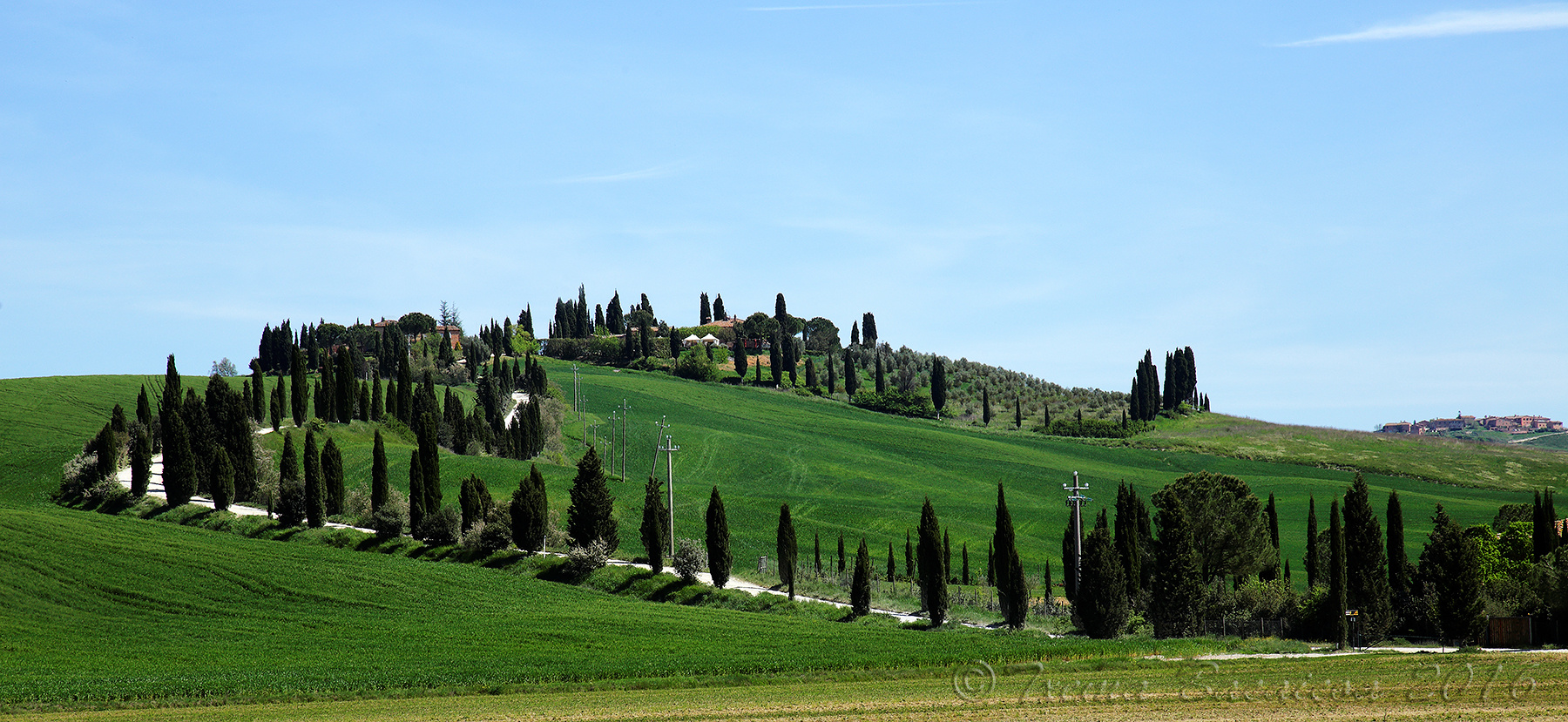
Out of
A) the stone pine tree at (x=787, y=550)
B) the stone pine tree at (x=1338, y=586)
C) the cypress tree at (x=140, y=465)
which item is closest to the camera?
the stone pine tree at (x=1338, y=586)

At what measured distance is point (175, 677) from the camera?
41.7 metres

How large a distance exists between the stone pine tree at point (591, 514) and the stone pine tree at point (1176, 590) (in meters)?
31.9

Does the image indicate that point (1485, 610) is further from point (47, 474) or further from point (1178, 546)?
point (47, 474)

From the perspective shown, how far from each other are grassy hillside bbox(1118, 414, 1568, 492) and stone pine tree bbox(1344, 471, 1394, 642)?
8693cm

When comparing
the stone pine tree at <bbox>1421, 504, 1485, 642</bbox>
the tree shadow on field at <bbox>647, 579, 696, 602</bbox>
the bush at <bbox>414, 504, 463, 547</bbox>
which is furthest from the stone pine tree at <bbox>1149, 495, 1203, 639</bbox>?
the bush at <bbox>414, 504, 463, 547</bbox>

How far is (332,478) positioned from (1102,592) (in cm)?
5244

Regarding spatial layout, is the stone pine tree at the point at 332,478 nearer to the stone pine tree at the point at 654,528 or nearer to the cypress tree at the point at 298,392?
the stone pine tree at the point at 654,528

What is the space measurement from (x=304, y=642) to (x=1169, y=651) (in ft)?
117

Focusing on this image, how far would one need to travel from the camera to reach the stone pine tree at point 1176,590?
61812 mm

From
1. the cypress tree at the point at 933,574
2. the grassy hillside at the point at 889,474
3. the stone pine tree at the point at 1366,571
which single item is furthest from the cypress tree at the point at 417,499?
the stone pine tree at the point at 1366,571

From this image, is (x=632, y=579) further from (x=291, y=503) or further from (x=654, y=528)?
(x=291, y=503)

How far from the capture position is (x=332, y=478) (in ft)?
275

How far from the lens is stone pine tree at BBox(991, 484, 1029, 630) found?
62375 millimetres

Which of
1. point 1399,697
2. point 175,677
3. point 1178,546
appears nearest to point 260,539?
point 175,677
